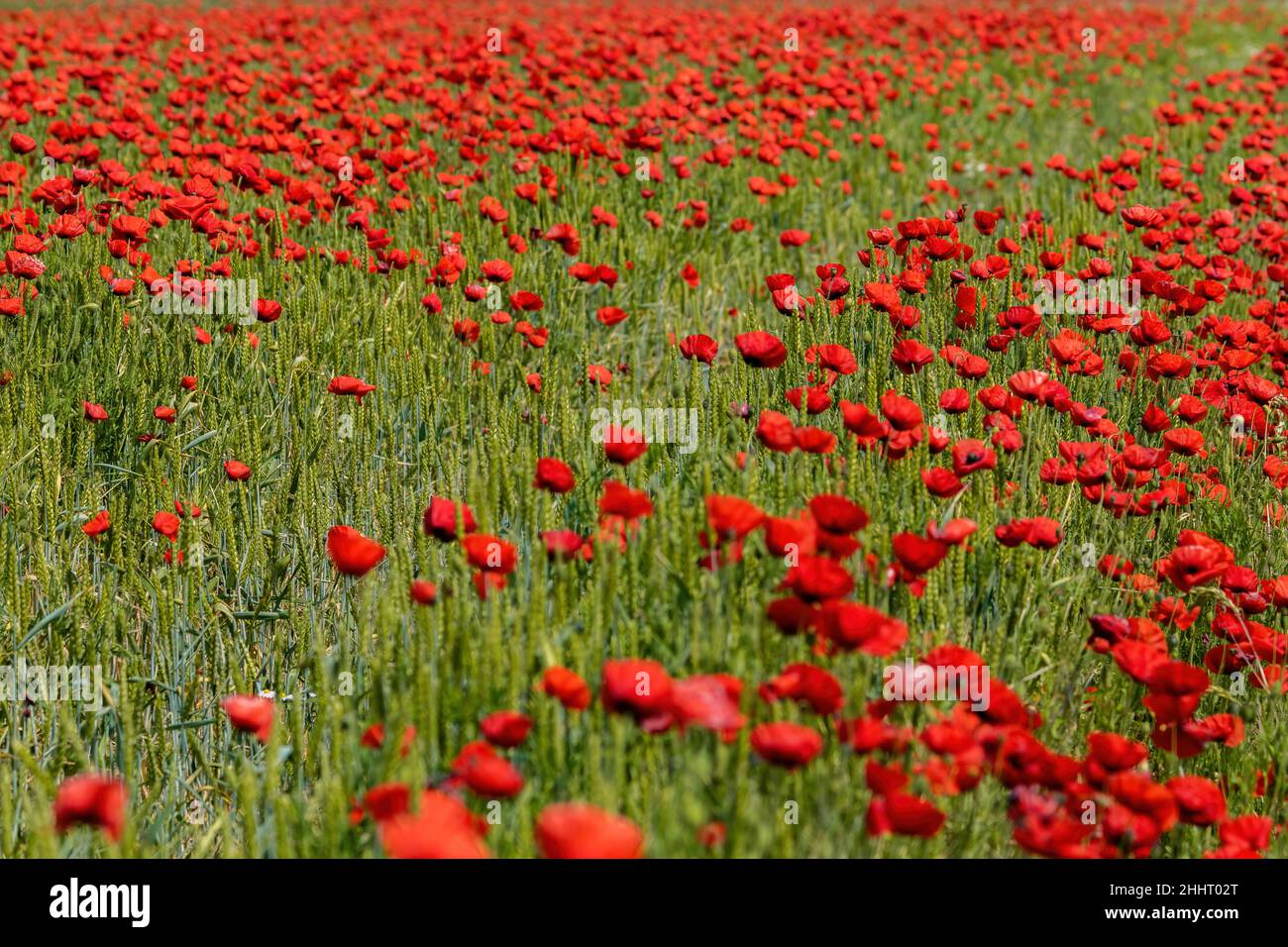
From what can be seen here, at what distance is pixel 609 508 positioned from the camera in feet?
6.82

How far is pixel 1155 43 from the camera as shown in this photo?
1191cm

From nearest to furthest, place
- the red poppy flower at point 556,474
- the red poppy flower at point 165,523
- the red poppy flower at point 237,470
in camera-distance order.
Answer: the red poppy flower at point 556,474 < the red poppy flower at point 165,523 < the red poppy flower at point 237,470

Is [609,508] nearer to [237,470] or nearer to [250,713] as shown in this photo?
[250,713]

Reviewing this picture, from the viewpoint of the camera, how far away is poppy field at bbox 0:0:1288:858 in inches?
70.6

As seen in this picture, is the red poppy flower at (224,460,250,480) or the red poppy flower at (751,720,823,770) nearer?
the red poppy flower at (751,720,823,770)

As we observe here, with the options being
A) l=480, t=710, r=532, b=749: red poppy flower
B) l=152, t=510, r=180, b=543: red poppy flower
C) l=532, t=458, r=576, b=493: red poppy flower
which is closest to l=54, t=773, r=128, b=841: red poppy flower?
l=480, t=710, r=532, b=749: red poppy flower

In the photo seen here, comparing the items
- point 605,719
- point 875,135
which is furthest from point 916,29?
point 605,719

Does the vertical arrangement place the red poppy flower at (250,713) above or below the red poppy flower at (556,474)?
below

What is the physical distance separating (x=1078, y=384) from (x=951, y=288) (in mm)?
596

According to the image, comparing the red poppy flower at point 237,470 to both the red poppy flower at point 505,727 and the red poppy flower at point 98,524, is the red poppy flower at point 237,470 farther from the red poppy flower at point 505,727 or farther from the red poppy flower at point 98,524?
the red poppy flower at point 505,727

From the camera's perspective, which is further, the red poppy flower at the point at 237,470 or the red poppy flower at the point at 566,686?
the red poppy flower at the point at 237,470

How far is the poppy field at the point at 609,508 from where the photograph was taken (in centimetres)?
179

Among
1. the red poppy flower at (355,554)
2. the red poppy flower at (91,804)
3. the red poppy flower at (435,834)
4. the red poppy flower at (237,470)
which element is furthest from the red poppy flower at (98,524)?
the red poppy flower at (435,834)

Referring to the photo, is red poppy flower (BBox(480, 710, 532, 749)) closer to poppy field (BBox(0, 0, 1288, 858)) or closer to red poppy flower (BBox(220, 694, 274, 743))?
poppy field (BBox(0, 0, 1288, 858))
